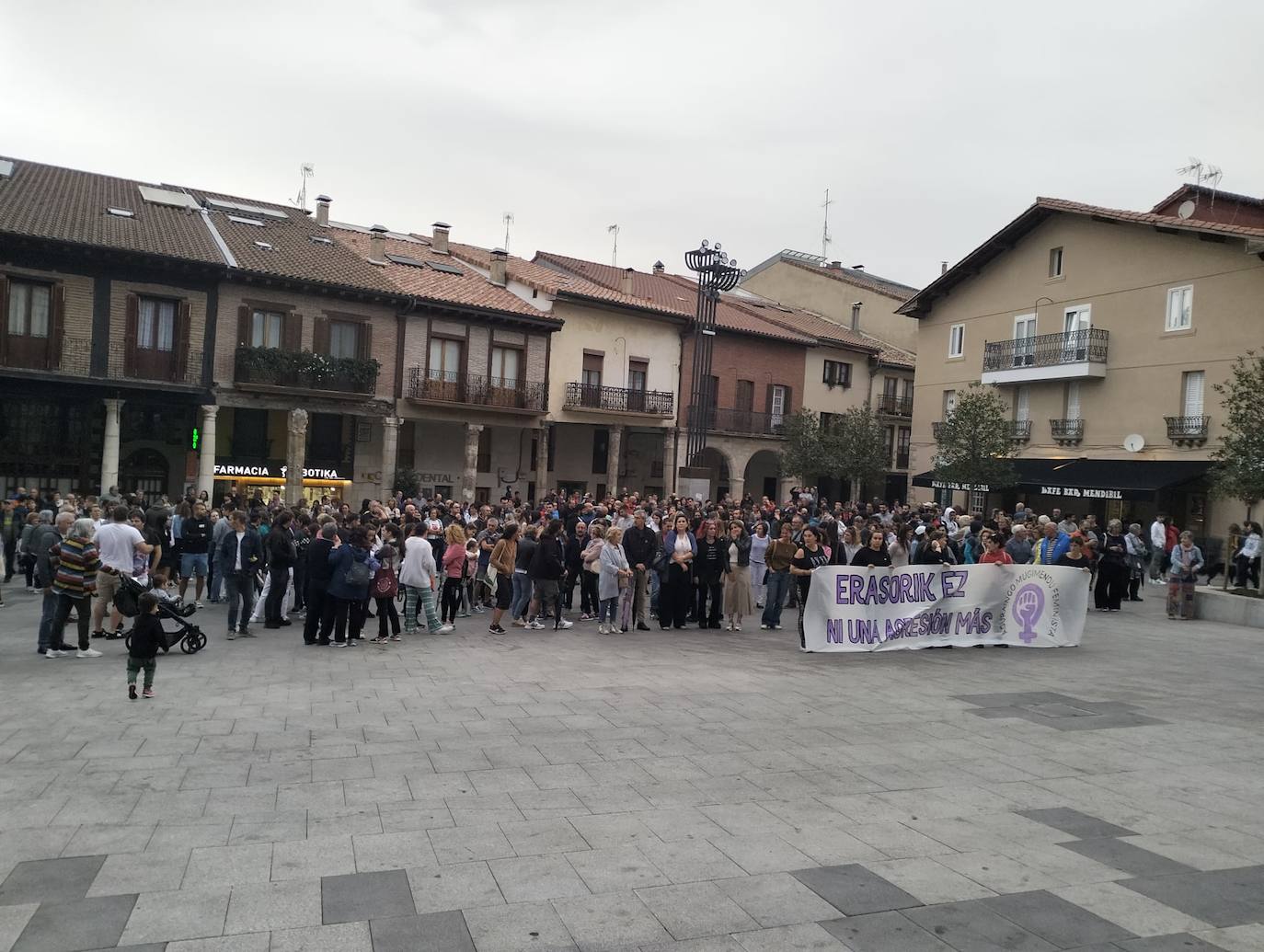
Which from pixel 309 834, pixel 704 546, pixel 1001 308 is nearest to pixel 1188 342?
pixel 1001 308

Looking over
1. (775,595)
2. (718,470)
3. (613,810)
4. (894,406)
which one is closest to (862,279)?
(894,406)

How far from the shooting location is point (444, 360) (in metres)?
34.7

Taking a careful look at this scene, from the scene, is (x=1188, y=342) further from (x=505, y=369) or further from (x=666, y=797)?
(x=666, y=797)

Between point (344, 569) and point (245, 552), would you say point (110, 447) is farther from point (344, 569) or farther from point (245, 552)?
point (344, 569)

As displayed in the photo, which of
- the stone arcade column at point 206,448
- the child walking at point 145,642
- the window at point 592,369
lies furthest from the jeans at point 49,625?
the window at point 592,369

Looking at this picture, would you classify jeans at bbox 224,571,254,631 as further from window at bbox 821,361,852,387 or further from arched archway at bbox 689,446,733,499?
window at bbox 821,361,852,387

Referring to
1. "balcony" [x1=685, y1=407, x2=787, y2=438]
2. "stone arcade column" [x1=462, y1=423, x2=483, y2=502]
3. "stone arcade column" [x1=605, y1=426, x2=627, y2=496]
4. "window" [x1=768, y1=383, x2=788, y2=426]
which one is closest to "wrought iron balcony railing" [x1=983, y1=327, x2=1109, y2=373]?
"window" [x1=768, y1=383, x2=788, y2=426]

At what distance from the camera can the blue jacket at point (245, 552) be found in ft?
41.6

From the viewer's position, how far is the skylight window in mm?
36719

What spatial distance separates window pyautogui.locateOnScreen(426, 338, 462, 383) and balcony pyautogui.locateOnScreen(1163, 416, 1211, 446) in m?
23.5

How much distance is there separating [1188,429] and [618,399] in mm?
20111

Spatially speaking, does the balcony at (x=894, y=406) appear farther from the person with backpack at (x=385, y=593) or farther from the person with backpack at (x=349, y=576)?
the person with backpack at (x=349, y=576)

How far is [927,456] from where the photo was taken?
132 feet

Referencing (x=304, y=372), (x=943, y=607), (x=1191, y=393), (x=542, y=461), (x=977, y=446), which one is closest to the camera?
(x=943, y=607)
